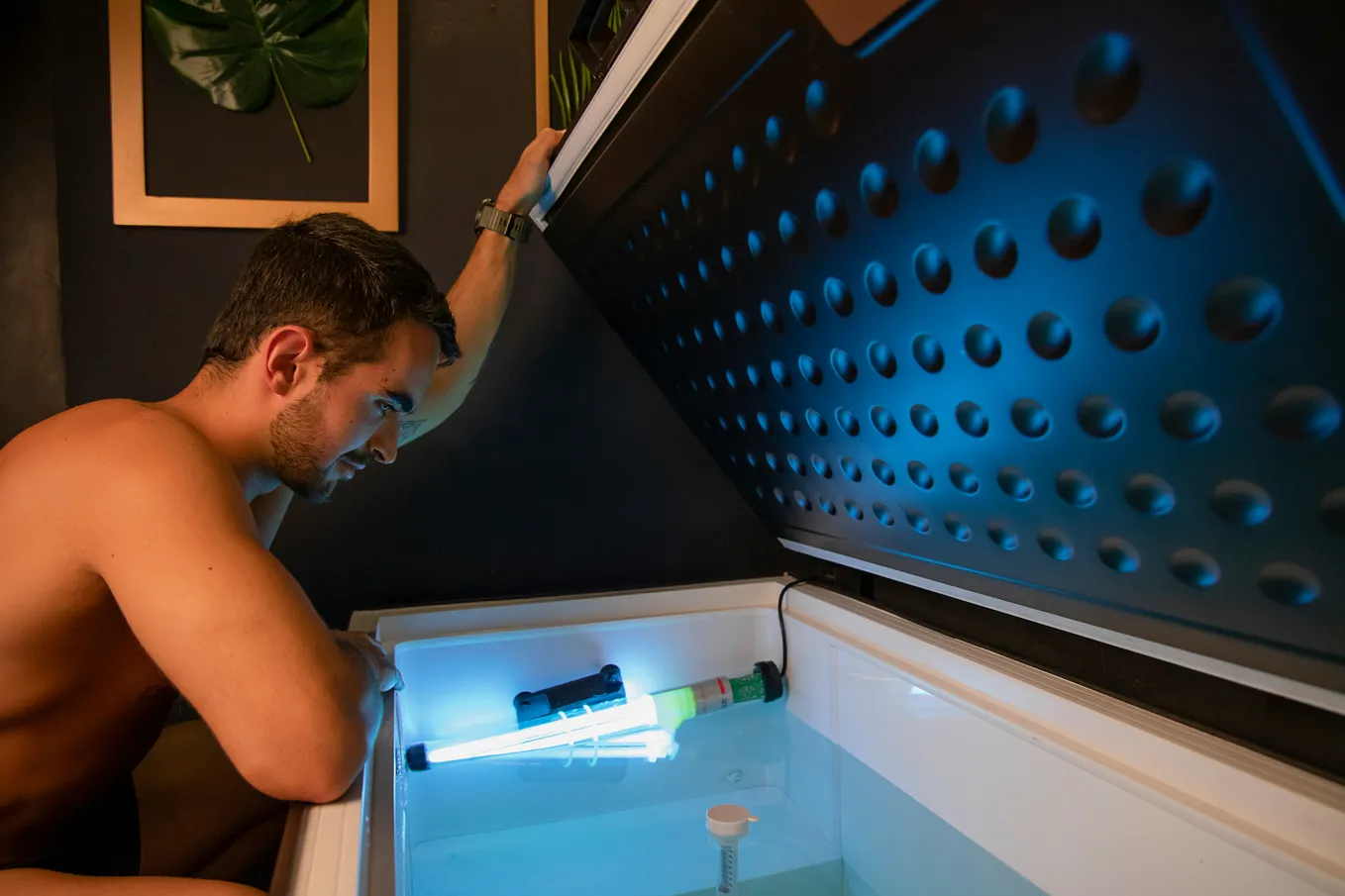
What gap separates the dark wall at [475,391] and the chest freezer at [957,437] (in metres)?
0.14

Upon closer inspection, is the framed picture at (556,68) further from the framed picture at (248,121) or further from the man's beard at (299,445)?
the man's beard at (299,445)

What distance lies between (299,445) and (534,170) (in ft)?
1.57

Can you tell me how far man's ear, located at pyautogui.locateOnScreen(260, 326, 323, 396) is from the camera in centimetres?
71

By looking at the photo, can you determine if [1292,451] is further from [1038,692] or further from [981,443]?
[1038,692]

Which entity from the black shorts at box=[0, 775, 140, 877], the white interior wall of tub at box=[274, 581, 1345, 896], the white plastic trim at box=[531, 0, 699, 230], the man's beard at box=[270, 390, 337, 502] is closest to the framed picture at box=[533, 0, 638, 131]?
the white plastic trim at box=[531, 0, 699, 230]

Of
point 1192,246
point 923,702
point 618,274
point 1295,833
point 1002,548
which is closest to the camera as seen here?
point 1192,246

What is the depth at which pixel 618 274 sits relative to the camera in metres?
0.99

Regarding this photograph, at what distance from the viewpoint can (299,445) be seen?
0.74 m

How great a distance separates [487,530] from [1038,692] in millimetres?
819

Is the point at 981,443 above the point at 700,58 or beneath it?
beneath

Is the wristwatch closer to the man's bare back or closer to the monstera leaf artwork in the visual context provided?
the monstera leaf artwork

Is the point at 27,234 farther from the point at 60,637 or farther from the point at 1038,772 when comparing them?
the point at 1038,772

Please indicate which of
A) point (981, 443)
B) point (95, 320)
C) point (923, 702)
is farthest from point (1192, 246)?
point (95, 320)

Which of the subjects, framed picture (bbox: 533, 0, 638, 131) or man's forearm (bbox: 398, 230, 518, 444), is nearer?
man's forearm (bbox: 398, 230, 518, 444)
